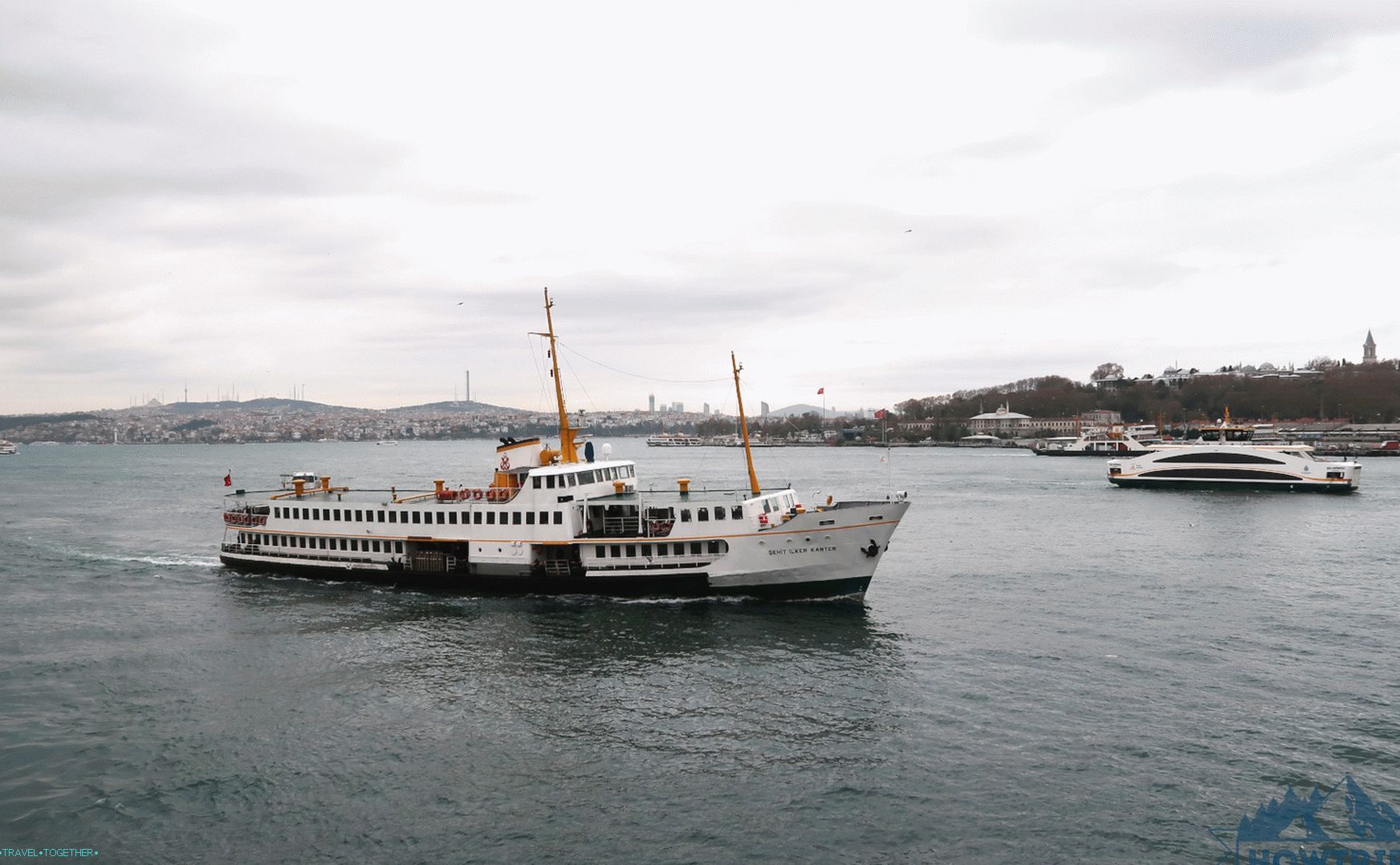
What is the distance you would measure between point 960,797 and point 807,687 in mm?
6355

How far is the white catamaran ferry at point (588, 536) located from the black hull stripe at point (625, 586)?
0.15 ft

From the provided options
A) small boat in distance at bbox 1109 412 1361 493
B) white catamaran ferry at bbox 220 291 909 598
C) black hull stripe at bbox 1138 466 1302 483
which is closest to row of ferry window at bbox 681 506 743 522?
white catamaran ferry at bbox 220 291 909 598

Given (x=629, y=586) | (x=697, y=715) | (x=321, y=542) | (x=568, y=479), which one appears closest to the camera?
(x=697, y=715)

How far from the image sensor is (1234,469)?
75.1 metres

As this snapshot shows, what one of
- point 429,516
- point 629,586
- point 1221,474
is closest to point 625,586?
point 629,586

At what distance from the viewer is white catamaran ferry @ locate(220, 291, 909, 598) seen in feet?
97.0

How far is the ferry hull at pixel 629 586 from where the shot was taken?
98.1 ft

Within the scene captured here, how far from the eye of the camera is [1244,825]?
14586 mm

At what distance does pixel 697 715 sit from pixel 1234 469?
74149 mm

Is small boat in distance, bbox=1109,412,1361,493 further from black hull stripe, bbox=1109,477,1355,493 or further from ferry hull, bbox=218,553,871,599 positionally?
ferry hull, bbox=218,553,871,599

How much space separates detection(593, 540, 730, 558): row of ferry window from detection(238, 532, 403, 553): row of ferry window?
930 centimetres

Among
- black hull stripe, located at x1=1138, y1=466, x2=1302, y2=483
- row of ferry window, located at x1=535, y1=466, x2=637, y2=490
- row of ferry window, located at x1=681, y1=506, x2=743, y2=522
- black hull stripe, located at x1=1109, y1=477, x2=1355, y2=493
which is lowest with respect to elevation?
black hull stripe, located at x1=1109, y1=477, x2=1355, y2=493

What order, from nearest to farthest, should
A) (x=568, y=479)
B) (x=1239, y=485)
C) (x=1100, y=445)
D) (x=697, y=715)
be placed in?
1. (x=697, y=715)
2. (x=568, y=479)
3. (x=1239, y=485)
4. (x=1100, y=445)

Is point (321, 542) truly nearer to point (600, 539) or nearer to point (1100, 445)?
point (600, 539)
